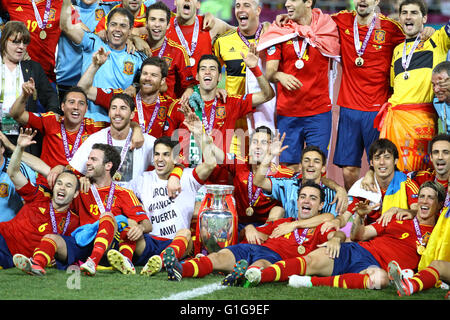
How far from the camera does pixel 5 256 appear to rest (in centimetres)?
557

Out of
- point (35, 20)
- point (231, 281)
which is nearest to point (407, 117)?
point (231, 281)

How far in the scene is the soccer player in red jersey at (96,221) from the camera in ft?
17.5

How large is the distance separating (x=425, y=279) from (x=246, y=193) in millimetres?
1949

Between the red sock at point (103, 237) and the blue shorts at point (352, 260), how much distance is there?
169 centimetres

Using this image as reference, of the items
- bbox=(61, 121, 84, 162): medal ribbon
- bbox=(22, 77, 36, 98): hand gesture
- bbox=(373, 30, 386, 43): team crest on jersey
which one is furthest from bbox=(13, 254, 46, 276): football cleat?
bbox=(373, 30, 386, 43): team crest on jersey

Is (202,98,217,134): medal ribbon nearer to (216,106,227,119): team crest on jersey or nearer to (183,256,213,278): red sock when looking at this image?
(216,106,227,119): team crest on jersey

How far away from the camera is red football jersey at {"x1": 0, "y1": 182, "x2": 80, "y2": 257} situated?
18.5ft

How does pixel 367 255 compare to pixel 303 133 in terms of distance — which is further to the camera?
pixel 303 133

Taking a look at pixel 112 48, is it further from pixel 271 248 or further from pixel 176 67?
pixel 271 248

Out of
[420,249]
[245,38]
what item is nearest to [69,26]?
[245,38]

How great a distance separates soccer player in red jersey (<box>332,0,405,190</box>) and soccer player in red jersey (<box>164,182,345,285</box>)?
1.38 meters

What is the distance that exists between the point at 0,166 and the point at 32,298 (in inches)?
72.1

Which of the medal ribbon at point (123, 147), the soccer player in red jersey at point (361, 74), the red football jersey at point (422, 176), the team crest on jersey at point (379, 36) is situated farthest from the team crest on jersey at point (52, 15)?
the red football jersey at point (422, 176)

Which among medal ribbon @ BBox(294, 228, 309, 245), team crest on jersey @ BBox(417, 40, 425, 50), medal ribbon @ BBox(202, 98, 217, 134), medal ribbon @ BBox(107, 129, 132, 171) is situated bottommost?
medal ribbon @ BBox(294, 228, 309, 245)
